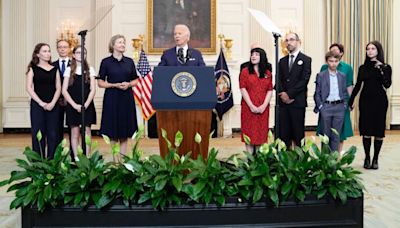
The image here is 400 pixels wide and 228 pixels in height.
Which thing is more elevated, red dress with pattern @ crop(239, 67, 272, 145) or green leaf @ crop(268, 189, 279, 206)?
red dress with pattern @ crop(239, 67, 272, 145)

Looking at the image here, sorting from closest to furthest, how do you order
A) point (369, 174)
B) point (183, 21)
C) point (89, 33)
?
point (369, 174) → point (183, 21) → point (89, 33)

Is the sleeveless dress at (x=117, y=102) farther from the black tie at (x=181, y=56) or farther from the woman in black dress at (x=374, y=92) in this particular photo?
the woman in black dress at (x=374, y=92)

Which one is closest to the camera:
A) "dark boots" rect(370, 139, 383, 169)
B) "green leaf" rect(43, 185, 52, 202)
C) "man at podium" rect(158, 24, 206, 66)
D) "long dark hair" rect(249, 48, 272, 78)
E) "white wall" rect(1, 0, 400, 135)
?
"green leaf" rect(43, 185, 52, 202)

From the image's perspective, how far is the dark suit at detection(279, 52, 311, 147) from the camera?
246 inches

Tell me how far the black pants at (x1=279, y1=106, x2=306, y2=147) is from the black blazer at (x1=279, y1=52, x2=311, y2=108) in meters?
0.07

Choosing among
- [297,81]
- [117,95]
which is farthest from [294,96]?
[117,95]

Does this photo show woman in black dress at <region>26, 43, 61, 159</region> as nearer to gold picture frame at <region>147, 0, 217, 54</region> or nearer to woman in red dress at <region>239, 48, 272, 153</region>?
woman in red dress at <region>239, 48, 272, 153</region>

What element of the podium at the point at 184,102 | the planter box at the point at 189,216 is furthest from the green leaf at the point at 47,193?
the podium at the point at 184,102

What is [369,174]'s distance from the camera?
6.42 metres

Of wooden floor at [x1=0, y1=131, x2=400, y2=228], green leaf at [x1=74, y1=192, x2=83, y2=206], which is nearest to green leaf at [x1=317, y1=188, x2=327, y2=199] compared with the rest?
wooden floor at [x1=0, y1=131, x2=400, y2=228]

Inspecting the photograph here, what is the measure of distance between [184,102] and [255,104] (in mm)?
2311

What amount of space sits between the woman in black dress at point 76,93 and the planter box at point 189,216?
3023 mm

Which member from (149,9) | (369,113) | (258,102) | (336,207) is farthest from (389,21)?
(336,207)

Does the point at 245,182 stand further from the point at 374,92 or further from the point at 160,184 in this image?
the point at 374,92
